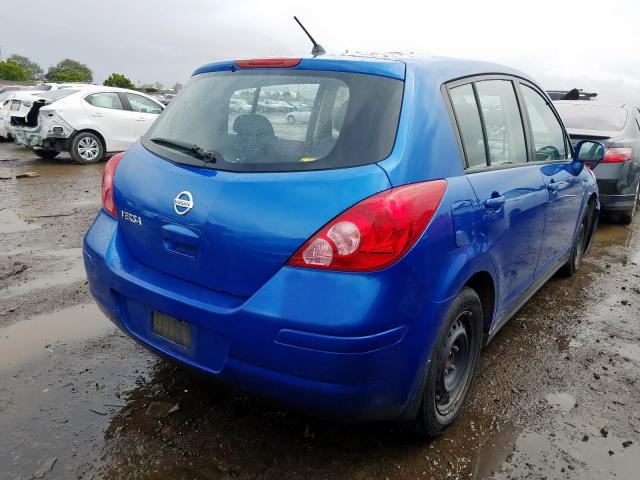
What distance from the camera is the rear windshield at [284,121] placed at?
2135mm

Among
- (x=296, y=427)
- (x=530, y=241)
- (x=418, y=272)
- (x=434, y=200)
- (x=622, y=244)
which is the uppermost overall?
(x=434, y=200)

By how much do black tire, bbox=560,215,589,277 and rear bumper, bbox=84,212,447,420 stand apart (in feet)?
10.5

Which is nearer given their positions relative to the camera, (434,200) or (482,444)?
(434,200)

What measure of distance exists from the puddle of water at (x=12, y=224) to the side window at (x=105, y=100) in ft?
16.7

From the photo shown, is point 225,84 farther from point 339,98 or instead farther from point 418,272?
point 418,272

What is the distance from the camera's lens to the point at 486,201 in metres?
2.52

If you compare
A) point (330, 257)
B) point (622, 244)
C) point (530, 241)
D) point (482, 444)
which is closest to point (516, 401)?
point (482, 444)

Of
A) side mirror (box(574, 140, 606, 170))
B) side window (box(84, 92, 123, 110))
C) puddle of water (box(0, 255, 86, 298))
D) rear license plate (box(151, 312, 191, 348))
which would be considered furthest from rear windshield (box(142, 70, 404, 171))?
side window (box(84, 92, 123, 110))

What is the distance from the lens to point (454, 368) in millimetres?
2672

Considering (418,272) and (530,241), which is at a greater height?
(418,272)

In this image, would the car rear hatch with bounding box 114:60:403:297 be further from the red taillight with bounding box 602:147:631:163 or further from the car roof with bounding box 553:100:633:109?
the car roof with bounding box 553:100:633:109

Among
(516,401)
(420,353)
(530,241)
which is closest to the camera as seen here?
(420,353)

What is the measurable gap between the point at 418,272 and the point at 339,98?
2.66 ft

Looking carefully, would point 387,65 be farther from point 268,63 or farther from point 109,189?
point 109,189
